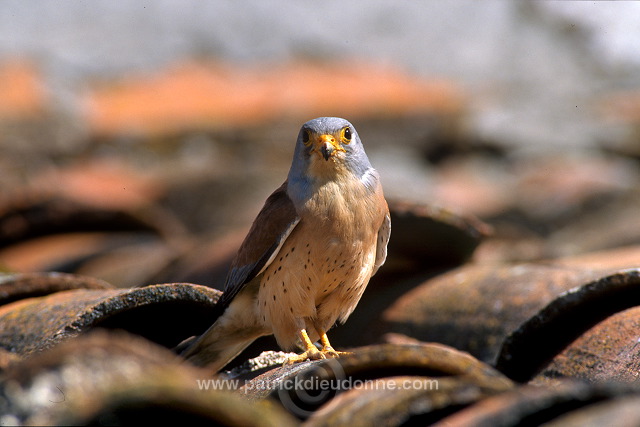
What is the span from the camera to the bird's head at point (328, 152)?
11.1ft

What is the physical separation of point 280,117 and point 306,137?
10.4 metres

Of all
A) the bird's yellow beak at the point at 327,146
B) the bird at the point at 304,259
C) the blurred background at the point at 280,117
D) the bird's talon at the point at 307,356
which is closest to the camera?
the bird's talon at the point at 307,356

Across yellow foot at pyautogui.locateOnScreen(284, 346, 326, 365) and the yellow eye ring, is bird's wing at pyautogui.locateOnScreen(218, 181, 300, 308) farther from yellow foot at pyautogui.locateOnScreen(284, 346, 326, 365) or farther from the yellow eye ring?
yellow foot at pyautogui.locateOnScreen(284, 346, 326, 365)

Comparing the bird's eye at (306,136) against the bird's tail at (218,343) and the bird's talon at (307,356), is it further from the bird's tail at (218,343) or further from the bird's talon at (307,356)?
the bird's talon at (307,356)

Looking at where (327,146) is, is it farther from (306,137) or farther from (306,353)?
(306,353)

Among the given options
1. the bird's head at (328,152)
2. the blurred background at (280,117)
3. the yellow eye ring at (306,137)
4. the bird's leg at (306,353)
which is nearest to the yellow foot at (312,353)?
the bird's leg at (306,353)

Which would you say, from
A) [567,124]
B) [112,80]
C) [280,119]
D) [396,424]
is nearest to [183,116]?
[280,119]

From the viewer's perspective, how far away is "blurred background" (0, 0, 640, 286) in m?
6.36

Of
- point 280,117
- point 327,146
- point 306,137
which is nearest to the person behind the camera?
point 327,146

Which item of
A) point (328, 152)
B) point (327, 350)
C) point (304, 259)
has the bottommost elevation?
point (327, 350)

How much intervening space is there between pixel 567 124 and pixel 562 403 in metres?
14.0

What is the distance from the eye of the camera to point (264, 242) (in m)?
3.27

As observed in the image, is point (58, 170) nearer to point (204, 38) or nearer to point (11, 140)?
point (11, 140)

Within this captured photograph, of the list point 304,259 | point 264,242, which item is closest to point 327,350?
point 304,259
